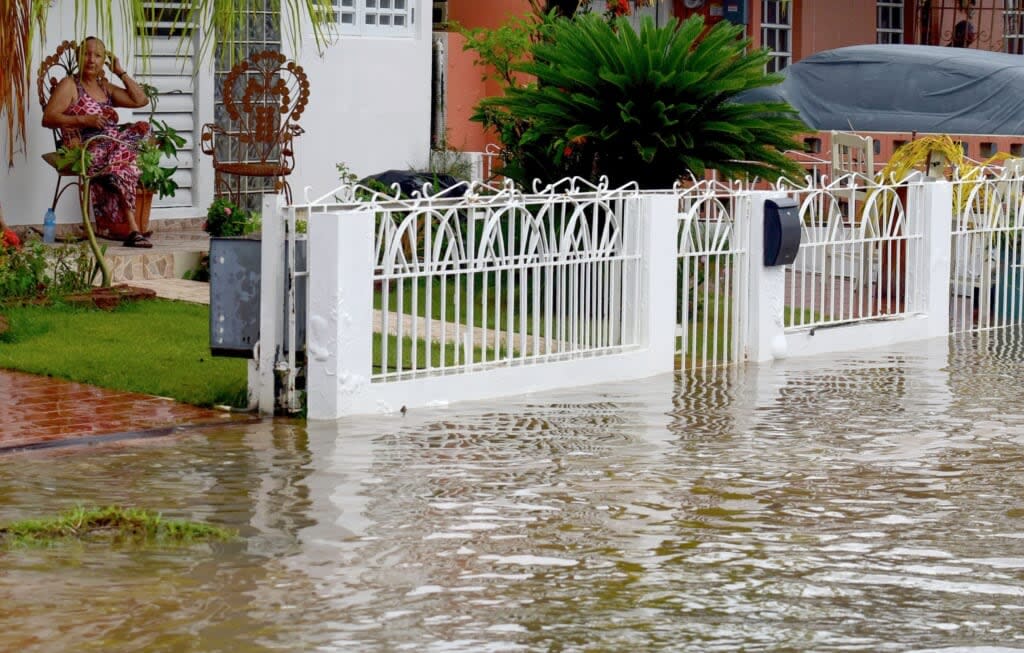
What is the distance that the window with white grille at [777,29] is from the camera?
27812 millimetres

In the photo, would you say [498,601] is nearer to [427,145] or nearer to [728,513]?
[728,513]

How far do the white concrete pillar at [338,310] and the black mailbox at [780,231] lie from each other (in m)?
3.73

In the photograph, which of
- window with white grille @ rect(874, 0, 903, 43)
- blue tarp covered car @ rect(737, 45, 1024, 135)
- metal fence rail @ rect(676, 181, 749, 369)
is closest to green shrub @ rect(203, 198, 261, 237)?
metal fence rail @ rect(676, 181, 749, 369)

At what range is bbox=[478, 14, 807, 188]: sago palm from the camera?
1477 centimetres

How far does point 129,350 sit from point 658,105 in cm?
483

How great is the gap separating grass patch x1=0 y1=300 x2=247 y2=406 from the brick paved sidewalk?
194mm

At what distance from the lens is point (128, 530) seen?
7578 millimetres

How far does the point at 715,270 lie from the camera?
44.3 feet

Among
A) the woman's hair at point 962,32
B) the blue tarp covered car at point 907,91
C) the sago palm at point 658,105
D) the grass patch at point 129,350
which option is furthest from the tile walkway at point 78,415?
the woman's hair at point 962,32

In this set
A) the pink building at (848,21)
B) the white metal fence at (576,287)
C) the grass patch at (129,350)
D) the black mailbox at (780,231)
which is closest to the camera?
the white metal fence at (576,287)

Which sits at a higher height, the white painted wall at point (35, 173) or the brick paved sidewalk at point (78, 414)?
the white painted wall at point (35, 173)

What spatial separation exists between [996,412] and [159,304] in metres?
6.12

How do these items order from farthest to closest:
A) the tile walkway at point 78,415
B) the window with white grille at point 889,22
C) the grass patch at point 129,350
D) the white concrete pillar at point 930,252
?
the window with white grille at point 889,22, the white concrete pillar at point 930,252, the grass patch at point 129,350, the tile walkway at point 78,415

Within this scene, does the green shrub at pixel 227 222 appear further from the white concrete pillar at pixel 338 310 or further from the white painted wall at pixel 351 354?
the white concrete pillar at pixel 338 310
